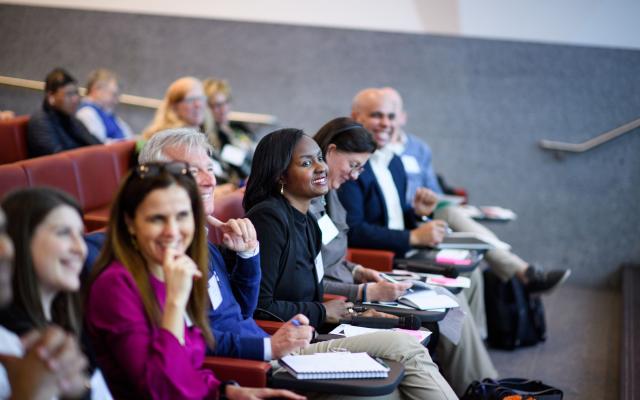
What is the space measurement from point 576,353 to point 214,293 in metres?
2.79

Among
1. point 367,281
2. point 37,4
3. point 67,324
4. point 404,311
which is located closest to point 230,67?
point 37,4

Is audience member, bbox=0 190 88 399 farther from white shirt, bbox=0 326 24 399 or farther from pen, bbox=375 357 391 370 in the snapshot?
pen, bbox=375 357 391 370

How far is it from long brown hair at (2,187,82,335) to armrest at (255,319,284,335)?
3.61 feet

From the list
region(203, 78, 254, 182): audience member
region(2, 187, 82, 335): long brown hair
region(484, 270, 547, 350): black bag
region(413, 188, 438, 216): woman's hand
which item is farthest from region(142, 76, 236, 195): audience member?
region(2, 187, 82, 335): long brown hair

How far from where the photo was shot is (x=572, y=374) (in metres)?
4.15

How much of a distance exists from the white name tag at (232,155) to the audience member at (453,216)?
53.9 inches

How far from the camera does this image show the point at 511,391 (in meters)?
3.21

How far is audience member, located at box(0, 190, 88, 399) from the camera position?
1.37 metres

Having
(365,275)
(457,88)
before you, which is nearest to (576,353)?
(365,275)

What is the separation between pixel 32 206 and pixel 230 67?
539 cm

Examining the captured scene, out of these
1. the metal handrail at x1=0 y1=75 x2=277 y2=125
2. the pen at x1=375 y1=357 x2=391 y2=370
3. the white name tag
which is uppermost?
the metal handrail at x1=0 y1=75 x2=277 y2=125

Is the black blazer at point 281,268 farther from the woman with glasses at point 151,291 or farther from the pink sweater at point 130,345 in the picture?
the pink sweater at point 130,345

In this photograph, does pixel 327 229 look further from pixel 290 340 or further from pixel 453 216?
pixel 453 216

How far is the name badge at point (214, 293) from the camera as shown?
237cm
